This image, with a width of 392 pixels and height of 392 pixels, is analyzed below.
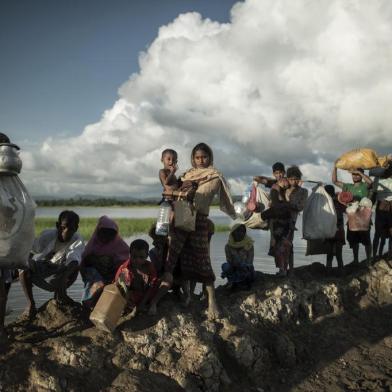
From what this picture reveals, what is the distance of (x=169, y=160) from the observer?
13.5ft

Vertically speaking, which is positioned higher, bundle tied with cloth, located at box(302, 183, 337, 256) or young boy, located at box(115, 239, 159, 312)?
bundle tied with cloth, located at box(302, 183, 337, 256)

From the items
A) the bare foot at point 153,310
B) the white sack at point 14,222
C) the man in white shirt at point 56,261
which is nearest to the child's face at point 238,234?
the bare foot at point 153,310

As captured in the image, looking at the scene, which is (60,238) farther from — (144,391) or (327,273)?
(327,273)

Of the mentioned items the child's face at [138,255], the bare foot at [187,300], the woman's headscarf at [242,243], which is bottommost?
the bare foot at [187,300]

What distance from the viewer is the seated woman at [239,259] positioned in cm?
482

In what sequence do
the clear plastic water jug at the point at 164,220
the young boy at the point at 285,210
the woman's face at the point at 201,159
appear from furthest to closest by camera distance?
the young boy at the point at 285,210
the woman's face at the point at 201,159
the clear plastic water jug at the point at 164,220

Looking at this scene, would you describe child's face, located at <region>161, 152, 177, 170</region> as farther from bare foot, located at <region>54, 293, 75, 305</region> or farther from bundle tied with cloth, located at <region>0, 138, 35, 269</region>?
bare foot, located at <region>54, 293, 75, 305</region>

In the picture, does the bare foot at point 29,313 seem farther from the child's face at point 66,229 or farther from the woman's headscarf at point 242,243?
the woman's headscarf at point 242,243

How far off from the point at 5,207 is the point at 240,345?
2.26 m

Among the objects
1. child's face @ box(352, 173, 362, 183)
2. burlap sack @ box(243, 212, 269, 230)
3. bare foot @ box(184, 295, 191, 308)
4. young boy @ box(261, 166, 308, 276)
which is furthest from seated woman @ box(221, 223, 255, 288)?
child's face @ box(352, 173, 362, 183)

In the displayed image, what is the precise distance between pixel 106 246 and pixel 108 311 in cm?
93

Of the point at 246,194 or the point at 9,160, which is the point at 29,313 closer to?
the point at 9,160

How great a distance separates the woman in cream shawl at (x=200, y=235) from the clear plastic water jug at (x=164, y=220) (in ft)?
0.37

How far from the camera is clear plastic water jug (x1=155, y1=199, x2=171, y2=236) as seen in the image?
3.82 m
